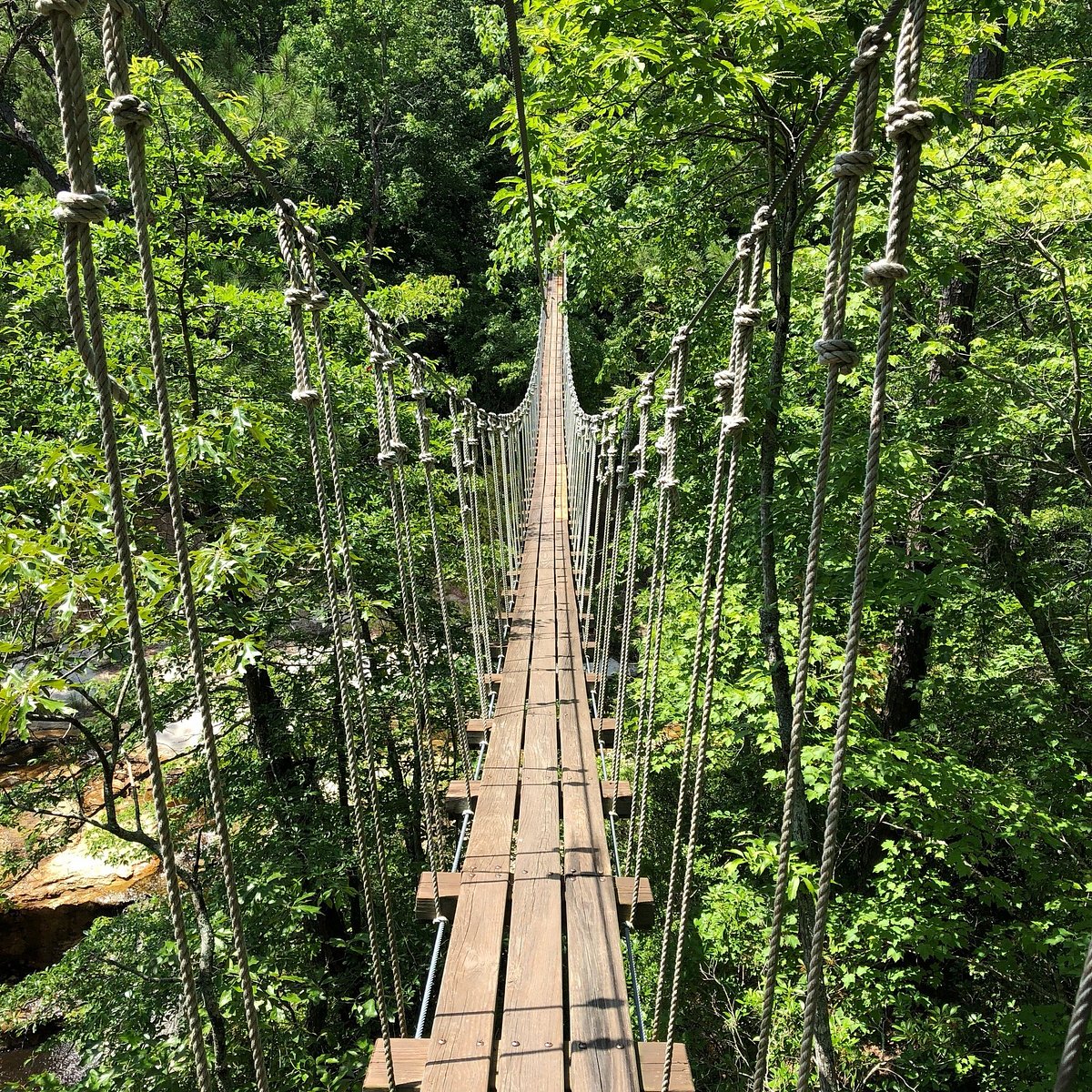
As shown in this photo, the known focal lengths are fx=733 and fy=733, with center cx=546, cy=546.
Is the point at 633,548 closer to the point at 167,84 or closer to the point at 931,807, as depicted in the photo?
the point at 931,807

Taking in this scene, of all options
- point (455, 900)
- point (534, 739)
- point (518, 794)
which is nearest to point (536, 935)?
point (455, 900)

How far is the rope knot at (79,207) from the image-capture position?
0.63 meters

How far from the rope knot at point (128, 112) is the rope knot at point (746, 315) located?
2.93 ft

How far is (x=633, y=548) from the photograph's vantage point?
2193 mm

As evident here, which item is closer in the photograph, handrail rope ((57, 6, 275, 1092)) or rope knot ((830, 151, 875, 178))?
handrail rope ((57, 6, 275, 1092))

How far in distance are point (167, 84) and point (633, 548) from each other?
2.92 metres

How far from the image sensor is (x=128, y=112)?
676 millimetres

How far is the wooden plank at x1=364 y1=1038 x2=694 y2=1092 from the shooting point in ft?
3.67

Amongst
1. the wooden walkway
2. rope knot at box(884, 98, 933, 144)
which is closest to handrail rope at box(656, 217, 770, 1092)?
the wooden walkway

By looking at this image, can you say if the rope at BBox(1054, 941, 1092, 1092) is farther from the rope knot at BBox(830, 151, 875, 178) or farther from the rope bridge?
the rope knot at BBox(830, 151, 875, 178)

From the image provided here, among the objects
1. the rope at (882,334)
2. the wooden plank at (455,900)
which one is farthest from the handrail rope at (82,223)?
the wooden plank at (455,900)

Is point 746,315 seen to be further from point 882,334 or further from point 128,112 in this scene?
point 128,112

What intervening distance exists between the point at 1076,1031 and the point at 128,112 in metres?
0.99

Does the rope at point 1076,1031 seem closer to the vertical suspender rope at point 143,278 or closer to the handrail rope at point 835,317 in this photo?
the handrail rope at point 835,317
